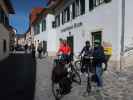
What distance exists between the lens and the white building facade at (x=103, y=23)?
1374 cm

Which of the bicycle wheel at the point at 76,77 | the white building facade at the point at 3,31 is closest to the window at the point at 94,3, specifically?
the bicycle wheel at the point at 76,77

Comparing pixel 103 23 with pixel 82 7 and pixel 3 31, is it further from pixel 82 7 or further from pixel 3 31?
pixel 3 31

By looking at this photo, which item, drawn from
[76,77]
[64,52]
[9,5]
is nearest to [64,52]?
[64,52]

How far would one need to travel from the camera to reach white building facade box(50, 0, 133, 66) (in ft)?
45.1

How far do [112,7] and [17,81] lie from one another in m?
6.16

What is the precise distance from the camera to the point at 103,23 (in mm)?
15672

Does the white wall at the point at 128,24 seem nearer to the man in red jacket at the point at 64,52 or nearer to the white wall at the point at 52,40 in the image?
the man in red jacket at the point at 64,52

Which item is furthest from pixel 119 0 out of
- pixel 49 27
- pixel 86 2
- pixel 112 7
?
pixel 49 27

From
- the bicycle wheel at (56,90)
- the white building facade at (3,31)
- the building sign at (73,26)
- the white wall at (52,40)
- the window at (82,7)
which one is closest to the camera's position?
the bicycle wheel at (56,90)

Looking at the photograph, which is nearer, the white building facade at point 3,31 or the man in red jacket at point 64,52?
the man in red jacket at point 64,52

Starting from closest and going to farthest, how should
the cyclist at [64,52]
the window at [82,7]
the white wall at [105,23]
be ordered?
the cyclist at [64,52] < the white wall at [105,23] < the window at [82,7]

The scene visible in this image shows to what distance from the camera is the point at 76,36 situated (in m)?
22.4

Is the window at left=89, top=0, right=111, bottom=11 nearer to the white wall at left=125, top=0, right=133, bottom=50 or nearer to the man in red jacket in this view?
the white wall at left=125, top=0, right=133, bottom=50

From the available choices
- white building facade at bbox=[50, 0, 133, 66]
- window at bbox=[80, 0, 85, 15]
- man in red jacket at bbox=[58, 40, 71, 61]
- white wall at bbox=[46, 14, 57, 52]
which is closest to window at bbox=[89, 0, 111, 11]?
white building facade at bbox=[50, 0, 133, 66]
